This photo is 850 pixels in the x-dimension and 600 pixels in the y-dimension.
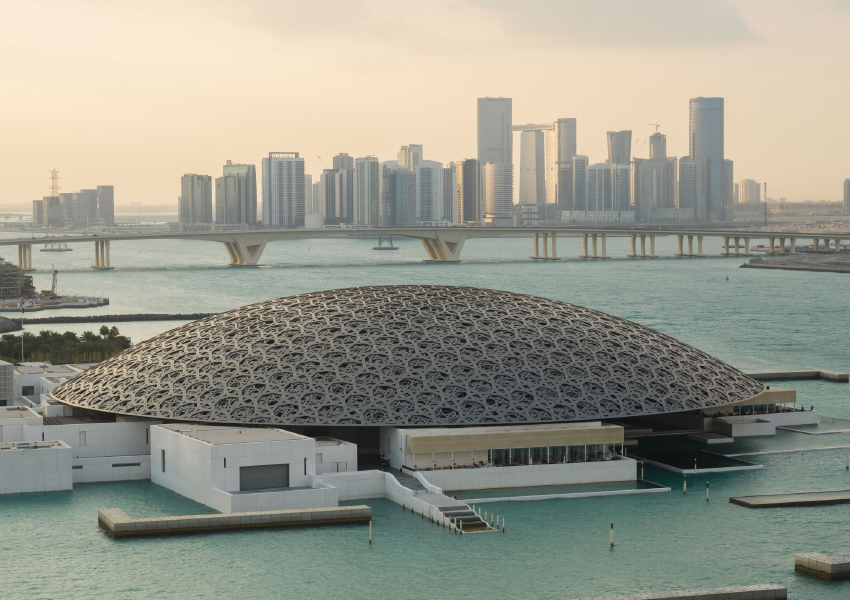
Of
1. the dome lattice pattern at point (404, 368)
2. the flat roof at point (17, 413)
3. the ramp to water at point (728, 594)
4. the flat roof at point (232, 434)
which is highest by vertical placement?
the dome lattice pattern at point (404, 368)

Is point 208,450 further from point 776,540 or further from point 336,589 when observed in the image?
point 776,540

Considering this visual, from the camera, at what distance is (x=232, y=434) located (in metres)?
35.3

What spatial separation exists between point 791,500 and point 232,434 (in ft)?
54.1

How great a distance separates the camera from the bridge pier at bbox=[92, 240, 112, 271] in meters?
170

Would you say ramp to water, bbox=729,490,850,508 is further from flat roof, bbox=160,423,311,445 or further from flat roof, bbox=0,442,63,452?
flat roof, bbox=0,442,63,452

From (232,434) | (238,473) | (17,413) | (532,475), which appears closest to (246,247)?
(17,413)

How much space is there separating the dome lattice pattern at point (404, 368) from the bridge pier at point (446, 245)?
424 feet

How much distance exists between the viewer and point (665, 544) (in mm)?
30234

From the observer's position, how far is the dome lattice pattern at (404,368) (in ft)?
126

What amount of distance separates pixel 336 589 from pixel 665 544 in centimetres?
887

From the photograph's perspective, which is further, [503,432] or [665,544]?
[503,432]

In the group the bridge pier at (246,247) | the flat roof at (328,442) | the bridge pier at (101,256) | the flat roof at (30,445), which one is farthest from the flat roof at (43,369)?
the bridge pier at (101,256)

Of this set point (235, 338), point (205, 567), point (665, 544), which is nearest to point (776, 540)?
point (665, 544)

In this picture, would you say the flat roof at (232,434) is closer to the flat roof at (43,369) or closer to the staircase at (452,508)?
the staircase at (452,508)
